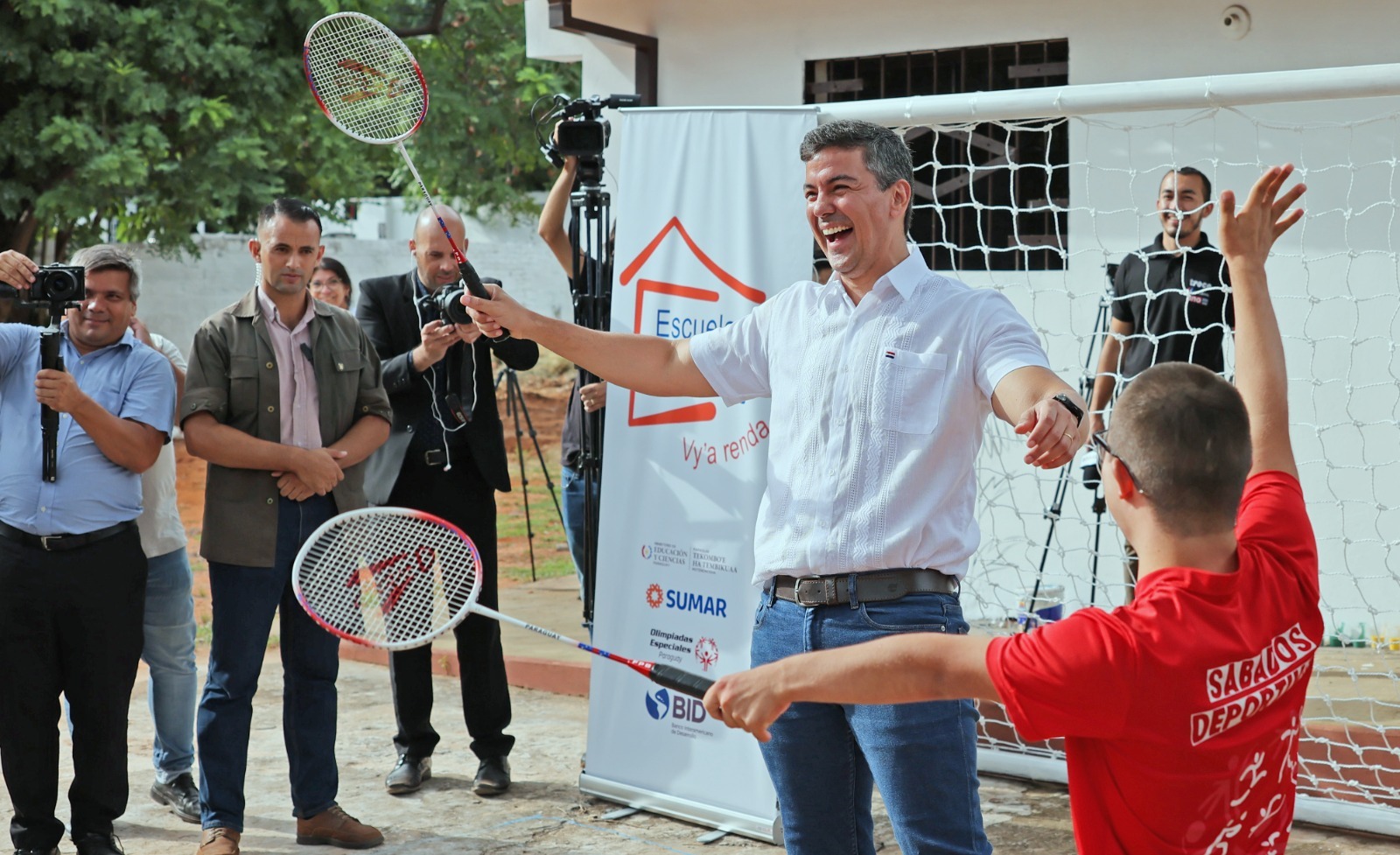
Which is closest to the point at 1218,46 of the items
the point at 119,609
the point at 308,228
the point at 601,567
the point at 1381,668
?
the point at 1381,668

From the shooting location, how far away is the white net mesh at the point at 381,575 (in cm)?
388

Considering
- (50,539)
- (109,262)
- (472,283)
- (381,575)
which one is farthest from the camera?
(109,262)

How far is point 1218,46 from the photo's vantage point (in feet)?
20.7

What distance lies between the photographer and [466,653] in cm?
529

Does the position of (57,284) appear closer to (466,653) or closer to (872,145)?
(466,653)

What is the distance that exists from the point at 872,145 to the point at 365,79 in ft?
7.10

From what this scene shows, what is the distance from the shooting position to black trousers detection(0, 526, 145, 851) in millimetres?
4281

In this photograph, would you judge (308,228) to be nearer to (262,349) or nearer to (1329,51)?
(262,349)

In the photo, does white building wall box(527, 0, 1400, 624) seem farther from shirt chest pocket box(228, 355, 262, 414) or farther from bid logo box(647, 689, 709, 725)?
shirt chest pocket box(228, 355, 262, 414)

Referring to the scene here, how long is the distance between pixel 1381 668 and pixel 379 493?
4.09 meters

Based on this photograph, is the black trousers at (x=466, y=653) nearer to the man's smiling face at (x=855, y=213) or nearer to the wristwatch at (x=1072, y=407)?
the man's smiling face at (x=855, y=213)

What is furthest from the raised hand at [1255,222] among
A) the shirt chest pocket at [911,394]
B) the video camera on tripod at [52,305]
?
the video camera on tripod at [52,305]

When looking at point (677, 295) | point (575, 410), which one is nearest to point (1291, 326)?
point (677, 295)

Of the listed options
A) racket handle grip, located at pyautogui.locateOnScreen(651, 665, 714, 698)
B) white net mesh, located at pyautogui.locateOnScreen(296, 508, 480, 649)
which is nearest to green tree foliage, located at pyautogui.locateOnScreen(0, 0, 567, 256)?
white net mesh, located at pyautogui.locateOnScreen(296, 508, 480, 649)
